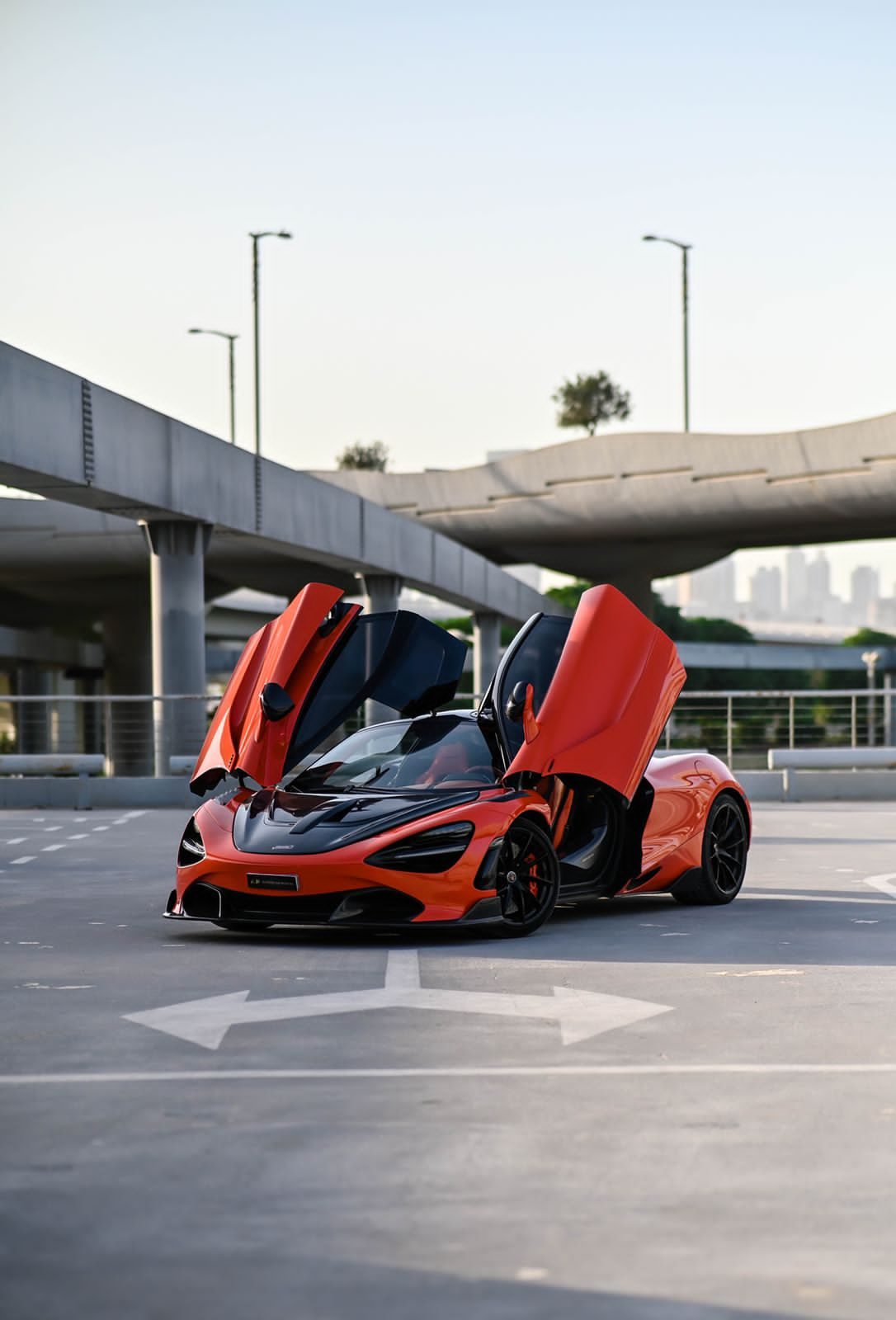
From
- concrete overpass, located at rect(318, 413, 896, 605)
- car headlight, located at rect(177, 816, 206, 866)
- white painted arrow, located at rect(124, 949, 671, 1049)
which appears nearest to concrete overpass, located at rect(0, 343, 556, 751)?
concrete overpass, located at rect(318, 413, 896, 605)

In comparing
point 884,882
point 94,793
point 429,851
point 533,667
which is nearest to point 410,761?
point 533,667

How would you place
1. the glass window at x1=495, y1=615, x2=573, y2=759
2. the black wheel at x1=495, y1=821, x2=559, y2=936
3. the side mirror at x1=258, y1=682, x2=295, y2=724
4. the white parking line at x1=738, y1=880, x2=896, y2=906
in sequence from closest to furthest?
the black wheel at x1=495, y1=821, x2=559, y2=936
the glass window at x1=495, y1=615, x2=573, y2=759
the side mirror at x1=258, y1=682, x2=295, y2=724
the white parking line at x1=738, y1=880, x2=896, y2=906

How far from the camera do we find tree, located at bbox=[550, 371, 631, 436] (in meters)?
85.6

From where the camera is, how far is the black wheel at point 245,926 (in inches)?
364

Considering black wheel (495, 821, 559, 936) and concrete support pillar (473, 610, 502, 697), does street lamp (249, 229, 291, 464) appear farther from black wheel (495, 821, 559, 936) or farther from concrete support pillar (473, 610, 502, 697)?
black wheel (495, 821, 559, 936)

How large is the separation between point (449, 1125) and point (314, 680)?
18.9ft

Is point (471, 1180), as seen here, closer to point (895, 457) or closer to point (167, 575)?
point (167, 575)

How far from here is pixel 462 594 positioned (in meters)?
43.2

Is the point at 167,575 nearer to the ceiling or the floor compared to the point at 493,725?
nearer to the ceiling

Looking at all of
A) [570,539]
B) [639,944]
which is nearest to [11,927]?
[639,944]

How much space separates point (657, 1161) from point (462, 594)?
127 feet

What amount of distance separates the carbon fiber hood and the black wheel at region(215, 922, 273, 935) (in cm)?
40

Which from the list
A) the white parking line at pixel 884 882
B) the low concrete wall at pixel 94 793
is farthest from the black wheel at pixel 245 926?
the low concrete wall at pixel 94 793

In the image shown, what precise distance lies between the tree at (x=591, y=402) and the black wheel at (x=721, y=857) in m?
75.4
